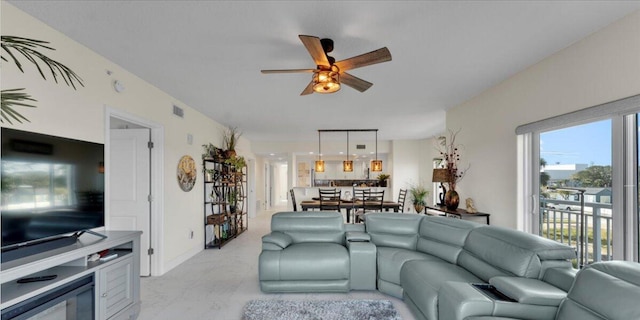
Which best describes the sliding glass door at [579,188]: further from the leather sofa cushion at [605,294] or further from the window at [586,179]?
the leather sofa cushion at [605,294]

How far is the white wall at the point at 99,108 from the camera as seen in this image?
202 cm

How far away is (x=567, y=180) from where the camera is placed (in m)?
2.72

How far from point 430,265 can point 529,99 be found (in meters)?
2.10

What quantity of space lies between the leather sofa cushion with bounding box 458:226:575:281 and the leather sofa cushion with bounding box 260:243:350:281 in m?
1.24

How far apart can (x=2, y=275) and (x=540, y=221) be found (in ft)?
14.6

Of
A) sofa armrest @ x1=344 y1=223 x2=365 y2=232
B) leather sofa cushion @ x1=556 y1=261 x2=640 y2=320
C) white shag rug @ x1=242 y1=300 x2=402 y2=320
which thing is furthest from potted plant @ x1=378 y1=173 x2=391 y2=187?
leather sofa cushion @ x1=556 y1=261 x2=640 y2=320

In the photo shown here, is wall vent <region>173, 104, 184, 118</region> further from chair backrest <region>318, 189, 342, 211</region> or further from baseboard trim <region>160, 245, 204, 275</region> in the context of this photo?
chair backrest <region>318, 189, 342, 211</region>

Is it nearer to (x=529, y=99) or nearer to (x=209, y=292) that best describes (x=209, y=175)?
(x=209, y=292)

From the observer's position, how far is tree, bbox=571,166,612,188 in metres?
2.29

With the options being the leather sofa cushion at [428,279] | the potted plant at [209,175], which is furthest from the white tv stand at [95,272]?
the potted plant at [209,175]

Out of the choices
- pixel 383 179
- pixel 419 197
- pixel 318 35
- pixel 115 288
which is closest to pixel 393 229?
pixel 318 35

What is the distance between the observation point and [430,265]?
2648 mm

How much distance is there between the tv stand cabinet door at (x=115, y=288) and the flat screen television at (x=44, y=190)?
0.41 m

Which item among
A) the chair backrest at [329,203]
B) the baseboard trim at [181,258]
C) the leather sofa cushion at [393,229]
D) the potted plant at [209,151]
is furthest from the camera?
the chair backrest at [329,203]
